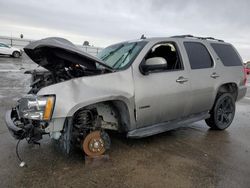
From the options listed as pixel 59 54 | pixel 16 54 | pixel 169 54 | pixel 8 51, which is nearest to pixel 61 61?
pixel 59 54

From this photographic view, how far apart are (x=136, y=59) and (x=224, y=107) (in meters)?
2.91

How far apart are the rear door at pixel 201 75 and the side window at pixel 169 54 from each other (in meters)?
0.22

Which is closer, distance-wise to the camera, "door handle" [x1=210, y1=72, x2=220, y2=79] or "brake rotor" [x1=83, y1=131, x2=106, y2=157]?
"brake rotor" [x1=83, y1=131, x2=106, y2=157]

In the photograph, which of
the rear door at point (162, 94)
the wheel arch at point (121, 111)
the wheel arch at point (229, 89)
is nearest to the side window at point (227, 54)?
the wheel arch at point (229, 89)

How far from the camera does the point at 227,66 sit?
525cm

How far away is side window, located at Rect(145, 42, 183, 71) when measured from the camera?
4.43 m

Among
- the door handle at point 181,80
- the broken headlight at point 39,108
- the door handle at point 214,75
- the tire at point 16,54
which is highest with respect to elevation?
the tire at point 16,54

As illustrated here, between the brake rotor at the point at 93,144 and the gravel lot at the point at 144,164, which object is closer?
the gravel lot at the point at 144,164

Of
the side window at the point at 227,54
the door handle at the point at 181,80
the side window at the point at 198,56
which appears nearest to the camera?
the door handle at the point at 181,80

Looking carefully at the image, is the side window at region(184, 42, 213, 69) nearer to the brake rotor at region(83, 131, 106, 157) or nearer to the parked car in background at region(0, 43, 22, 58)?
the brake rotor at region(83, 131, 106, 157)

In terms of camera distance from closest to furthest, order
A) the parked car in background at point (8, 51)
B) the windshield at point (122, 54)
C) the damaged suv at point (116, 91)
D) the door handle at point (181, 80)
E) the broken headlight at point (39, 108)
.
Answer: the broken headlight at point (39, 108)
the damaged suv at point (116, 91)
the windshield at point (122, 54)
the door handle at point (181, 80)
the parked car in background at point (8, 51)

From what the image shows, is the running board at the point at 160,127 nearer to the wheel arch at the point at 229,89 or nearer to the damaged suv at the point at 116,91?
the damaged suv at the point at 116,91

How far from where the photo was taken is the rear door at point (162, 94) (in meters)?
3.71

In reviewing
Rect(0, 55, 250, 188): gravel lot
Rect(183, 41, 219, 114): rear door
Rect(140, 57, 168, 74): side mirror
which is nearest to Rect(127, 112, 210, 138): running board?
Rect(183, 41, 219, 114): rear door
